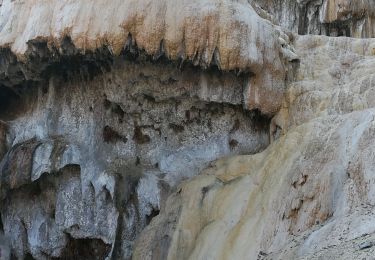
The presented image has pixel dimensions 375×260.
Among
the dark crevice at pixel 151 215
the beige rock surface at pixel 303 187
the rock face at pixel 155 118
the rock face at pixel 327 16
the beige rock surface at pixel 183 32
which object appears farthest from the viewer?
the rock face at pixel 327 16

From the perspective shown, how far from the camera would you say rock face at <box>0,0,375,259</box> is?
306 inches

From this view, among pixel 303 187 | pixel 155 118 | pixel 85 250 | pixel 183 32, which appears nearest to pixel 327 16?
pixel 155 118

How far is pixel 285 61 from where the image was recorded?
904 cm

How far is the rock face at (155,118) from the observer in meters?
7.78

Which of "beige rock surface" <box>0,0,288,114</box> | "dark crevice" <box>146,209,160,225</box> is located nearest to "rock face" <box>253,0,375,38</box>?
"beige rock surface" <box>0,0,288,114</box>

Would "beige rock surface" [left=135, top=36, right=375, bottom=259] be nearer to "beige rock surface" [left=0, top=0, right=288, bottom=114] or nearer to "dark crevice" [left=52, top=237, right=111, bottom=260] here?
"beige rock surface" [left=0, top=0, right=288, bottom=114]

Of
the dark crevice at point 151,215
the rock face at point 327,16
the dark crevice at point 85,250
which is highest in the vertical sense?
the rock face at point 327,16

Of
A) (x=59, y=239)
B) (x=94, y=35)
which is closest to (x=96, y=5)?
(x=94, y=35)

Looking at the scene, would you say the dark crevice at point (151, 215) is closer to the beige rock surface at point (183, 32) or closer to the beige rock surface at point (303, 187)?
the beige rock surface at point (303, 187)

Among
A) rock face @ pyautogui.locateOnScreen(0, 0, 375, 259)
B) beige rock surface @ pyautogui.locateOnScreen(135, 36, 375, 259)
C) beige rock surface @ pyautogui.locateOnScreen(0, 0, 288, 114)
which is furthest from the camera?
beige rock surface @ pyautogui.locateOnScreen(0, 0, 288, 114)

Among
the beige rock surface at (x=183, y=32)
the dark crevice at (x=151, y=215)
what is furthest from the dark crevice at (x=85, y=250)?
the beige rock surface at (x=183, y=32)

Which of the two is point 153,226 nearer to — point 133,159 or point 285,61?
point 133,159

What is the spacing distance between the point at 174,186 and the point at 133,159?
83cm

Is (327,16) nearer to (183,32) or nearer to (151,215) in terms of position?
(183,32)
